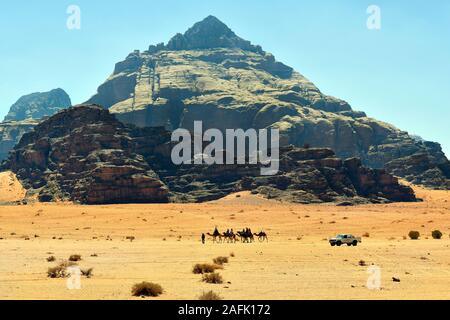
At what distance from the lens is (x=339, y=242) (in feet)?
152

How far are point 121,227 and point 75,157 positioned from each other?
72.4m

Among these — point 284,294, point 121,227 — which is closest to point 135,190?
point 121,227

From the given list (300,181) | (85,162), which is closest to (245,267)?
(300,181)

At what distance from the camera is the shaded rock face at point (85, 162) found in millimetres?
126000

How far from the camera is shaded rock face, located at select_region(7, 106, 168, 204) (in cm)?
12600

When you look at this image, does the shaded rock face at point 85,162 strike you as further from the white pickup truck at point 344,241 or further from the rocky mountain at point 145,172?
the white pickup truck at point 344,241

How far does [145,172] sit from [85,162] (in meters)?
15.6

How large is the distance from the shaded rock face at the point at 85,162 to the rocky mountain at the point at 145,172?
0.77ft

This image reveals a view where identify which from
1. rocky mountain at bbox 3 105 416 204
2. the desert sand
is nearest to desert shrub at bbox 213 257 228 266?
the desert sand

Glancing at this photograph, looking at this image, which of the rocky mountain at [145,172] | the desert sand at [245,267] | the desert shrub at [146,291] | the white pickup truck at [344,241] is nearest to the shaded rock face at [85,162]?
the rocky mountain at [145,172]

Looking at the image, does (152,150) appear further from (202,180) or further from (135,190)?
(135,190)

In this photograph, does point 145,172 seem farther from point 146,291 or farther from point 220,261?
point 146,291

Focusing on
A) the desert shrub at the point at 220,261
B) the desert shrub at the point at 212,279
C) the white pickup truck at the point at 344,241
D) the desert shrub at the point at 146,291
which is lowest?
the white pickup truck at the point at 344,241

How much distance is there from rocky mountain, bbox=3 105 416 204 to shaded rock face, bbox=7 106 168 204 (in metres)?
0.23
